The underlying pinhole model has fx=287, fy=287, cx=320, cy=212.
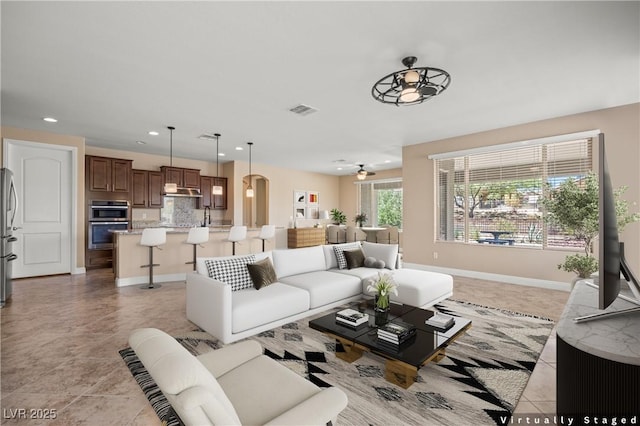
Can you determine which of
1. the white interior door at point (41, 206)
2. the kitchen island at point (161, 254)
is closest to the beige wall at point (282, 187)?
the kitchen island at point (161, 254)

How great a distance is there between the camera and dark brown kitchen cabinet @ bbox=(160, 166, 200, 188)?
7.45 metres

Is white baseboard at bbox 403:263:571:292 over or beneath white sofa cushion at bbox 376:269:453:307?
beneath

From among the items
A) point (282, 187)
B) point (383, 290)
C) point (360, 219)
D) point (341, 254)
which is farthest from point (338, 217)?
point (383, 290)

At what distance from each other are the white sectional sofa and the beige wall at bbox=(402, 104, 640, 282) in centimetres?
190

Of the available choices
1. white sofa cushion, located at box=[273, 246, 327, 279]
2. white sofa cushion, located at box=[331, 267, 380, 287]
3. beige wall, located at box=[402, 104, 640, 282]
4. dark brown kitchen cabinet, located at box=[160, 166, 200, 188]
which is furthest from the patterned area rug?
dark brown kitchen cabinet, located at box=[160, 166, 200, 188]

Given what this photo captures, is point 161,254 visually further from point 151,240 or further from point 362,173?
point 362,173

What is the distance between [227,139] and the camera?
6.12m

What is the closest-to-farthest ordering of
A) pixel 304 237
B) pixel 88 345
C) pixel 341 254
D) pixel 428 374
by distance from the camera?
pixel 428 374 → pixel 88 345 → pixel 341 254 → pixel 304 237

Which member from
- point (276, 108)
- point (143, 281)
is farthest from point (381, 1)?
point (143, 281)

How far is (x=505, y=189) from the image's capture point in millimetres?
5355

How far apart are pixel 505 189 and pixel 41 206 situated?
28.8 ft

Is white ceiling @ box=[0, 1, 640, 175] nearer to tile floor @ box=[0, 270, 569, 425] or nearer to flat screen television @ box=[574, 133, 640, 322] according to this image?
flat screen television @ box=[574, 133, 640, 322]

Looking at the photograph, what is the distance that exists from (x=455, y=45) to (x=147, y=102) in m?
3.96

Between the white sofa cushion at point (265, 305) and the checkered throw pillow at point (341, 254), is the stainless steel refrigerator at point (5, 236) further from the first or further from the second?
the checkered throw pillow at point (341, 254)
